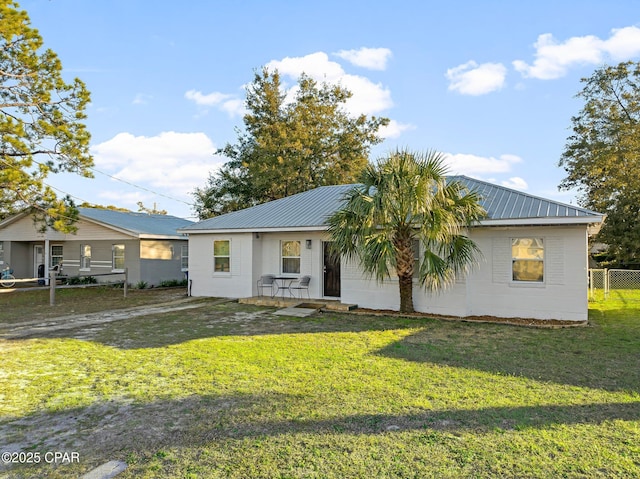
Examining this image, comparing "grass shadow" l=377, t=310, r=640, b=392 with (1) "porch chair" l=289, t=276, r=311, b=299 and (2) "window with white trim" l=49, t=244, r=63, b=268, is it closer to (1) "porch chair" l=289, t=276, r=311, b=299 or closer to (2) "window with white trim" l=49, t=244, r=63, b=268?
(1) "porch chair" l=289, t=276, r=311, b=299

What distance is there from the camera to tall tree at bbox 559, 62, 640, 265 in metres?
25.2

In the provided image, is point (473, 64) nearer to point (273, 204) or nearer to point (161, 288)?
point (273, 204)

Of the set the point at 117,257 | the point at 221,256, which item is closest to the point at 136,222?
the point at 117,257

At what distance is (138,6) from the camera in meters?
12.2

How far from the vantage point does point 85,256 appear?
74.1ft

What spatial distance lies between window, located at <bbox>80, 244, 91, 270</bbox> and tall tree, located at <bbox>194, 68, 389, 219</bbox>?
413 inches

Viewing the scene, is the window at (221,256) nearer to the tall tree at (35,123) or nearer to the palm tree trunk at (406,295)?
the tall tree at (35,123)

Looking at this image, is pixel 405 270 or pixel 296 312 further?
pixel 296 312

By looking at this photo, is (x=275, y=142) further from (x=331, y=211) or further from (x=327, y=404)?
(x=327, y=404)

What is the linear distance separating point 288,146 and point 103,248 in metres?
13.2

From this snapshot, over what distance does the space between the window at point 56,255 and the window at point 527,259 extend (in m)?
23.4

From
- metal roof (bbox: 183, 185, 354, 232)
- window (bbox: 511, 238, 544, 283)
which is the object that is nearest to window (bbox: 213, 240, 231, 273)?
metal roof (bbox: 183, 185, 354, 232)

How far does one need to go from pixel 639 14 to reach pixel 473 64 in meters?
11.3

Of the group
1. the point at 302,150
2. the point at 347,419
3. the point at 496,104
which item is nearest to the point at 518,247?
the point at 496,104
